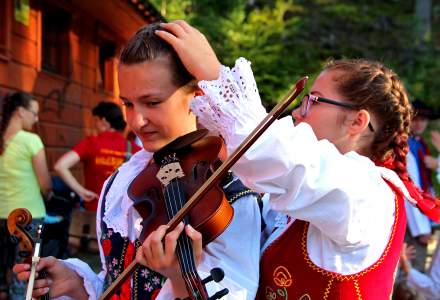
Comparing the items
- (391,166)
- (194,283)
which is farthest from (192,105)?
(391,166)

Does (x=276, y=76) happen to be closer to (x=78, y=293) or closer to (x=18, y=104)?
(x=18, y=104)

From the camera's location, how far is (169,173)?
4.92ft

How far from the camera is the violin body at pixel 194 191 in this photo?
1280 millimetres

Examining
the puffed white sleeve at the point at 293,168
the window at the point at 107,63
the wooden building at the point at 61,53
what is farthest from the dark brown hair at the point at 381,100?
the window at the point at 107,63

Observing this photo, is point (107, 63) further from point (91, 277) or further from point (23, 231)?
point (23, 231)

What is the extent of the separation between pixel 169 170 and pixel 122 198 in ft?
0.92

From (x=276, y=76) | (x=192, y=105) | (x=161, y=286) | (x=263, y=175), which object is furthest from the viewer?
(x=276, y=76)

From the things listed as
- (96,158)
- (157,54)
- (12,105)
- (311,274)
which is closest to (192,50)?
(157,54)

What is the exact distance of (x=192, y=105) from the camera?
4.33 ft

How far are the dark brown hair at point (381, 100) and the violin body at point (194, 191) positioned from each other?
0.42 m

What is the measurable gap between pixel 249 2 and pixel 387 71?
1491 cm

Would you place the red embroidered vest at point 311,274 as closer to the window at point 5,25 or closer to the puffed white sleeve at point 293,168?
the puffed white sleeve at point 293,168

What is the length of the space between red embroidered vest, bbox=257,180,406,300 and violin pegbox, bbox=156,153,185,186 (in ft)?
0.99

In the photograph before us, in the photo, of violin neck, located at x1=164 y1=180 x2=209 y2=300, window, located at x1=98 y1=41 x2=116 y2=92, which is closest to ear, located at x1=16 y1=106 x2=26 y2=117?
violin neck, located at x1=164 y1=180 x2=209 y2=300
